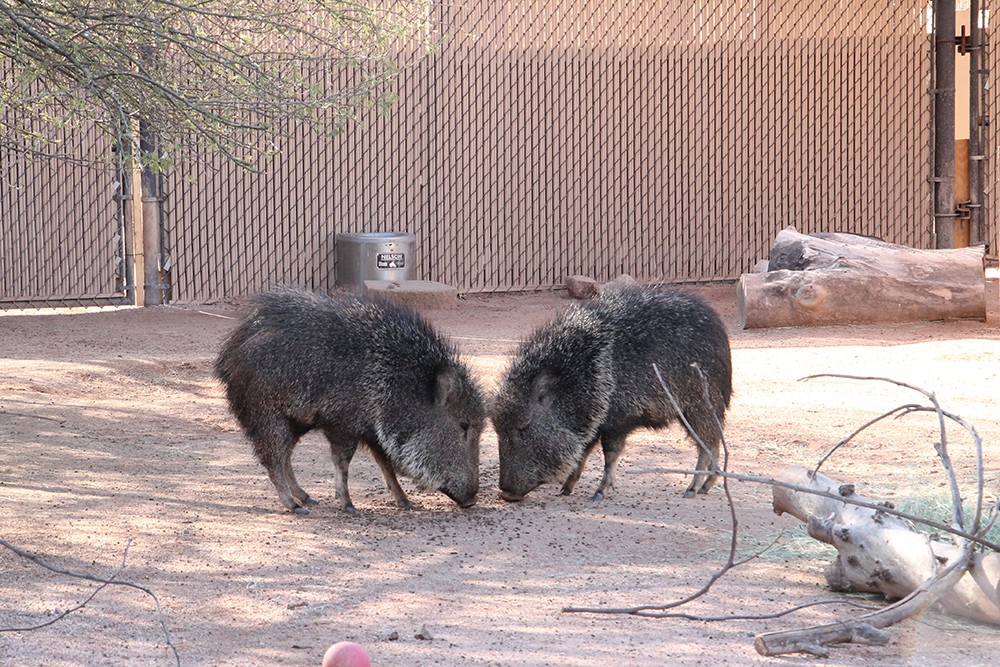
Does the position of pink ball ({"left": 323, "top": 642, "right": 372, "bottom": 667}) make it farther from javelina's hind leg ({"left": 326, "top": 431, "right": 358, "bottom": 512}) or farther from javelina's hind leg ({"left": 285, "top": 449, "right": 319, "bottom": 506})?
javelina's hind leg ({"left": 285, "top": 449, "right": 319, "bottom": 506})

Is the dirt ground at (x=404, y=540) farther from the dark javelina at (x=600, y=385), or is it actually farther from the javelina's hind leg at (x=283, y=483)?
the dark javelina at (x=600, y=385)

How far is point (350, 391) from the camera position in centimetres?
436

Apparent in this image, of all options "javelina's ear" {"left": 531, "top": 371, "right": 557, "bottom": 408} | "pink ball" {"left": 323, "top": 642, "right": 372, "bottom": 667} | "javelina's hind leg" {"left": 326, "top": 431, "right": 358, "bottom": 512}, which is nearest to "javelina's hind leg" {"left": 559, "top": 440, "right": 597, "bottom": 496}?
"javelina's ear" {"left": 531, "top": 371, "right": 557, "bottom": 408}

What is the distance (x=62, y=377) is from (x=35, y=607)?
12.4ft

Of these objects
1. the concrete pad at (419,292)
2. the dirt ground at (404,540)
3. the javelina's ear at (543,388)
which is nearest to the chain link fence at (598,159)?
the concrete pad at (419,292)

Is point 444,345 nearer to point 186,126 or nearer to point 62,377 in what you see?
point 186,126

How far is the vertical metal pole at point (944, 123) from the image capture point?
1190 centimetres

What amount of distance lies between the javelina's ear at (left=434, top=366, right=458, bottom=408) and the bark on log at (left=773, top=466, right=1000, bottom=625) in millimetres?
1500

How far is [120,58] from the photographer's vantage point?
4375 millimetres

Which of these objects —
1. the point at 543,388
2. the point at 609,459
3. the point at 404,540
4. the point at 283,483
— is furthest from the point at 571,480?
the point at 283,483

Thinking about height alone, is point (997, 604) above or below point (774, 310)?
below

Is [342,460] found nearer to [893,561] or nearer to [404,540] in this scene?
[404,540]

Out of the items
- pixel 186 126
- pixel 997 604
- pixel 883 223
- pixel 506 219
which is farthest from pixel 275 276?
pixel 997 604

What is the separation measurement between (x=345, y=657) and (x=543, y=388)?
7.38 feet
